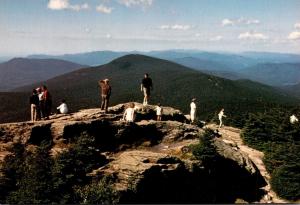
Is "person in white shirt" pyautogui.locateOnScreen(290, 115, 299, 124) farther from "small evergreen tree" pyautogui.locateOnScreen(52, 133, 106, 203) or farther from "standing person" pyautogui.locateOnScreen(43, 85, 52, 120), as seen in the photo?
"standing person" pyautogui.locateOnScreen(43, 85, 52, 120)

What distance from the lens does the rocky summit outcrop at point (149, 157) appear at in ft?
67.2

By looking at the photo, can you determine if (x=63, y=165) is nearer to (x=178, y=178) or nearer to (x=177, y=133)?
(x=178, y=178)

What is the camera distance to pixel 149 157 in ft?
72.5

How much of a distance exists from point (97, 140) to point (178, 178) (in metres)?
5.28

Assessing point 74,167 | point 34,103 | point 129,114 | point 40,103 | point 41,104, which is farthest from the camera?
point 129,114

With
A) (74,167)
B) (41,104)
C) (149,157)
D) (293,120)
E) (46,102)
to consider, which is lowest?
(293,120)

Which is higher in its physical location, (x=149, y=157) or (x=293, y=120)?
(x=149, y=157)

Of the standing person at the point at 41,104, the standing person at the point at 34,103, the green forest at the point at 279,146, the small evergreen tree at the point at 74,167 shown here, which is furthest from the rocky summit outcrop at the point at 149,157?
the green forest at the point at 279,146

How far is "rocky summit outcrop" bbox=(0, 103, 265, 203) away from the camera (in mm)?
20469

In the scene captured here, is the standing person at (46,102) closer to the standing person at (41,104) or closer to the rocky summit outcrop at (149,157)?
the standing person at (41,104)

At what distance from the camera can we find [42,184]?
1764 cm

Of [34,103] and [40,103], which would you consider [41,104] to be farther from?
[34,103]

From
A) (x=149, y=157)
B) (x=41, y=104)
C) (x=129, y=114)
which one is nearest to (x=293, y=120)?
(x=129, y=114)

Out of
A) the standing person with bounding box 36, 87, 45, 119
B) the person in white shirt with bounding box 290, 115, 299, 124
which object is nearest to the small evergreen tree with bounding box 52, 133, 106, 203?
the standing person with bounding box 36, 87, 45, 119
